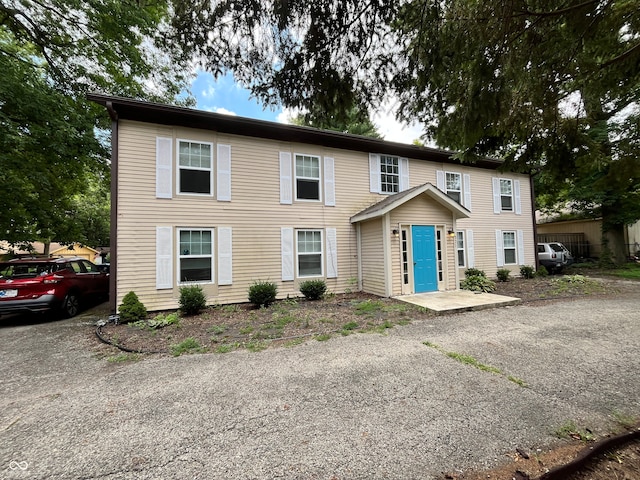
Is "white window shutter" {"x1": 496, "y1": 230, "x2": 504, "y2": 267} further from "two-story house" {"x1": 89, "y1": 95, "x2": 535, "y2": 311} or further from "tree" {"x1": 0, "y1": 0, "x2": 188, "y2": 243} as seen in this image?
"tree" {"x1": 0, "y1": 0, "x2": 188, "y2": 243}

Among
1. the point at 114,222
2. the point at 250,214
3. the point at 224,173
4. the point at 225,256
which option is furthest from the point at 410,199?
the point at 114,222

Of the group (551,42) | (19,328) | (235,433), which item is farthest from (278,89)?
(19,328)

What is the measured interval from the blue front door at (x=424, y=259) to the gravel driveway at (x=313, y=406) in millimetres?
4002

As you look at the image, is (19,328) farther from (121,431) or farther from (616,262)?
(616,262)

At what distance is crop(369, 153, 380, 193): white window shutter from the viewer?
32.6 feet

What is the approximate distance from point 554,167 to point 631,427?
3.62 m

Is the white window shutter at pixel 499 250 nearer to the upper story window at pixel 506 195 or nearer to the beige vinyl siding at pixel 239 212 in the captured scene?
the upper story window at pixel 506 195

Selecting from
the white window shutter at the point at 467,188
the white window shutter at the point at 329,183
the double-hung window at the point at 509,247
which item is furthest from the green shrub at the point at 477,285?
the white window shutter at the point at 329,183

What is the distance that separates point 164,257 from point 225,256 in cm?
156

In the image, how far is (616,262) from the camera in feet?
50.2

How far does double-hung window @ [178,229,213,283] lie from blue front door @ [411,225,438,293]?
6289 mm

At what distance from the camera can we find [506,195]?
40.4 feet

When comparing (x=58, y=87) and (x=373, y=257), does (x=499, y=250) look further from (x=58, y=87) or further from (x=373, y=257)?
(x=58, y=87)

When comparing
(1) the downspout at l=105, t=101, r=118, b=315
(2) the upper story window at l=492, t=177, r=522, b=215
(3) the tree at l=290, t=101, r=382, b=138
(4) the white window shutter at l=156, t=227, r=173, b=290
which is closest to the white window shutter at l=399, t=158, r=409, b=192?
(2) the upper story window at l=492, t=177, r=522, b=215
